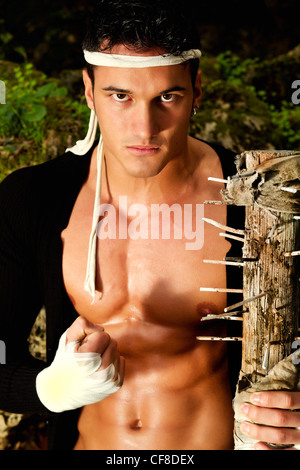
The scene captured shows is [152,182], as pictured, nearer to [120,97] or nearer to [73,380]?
[120,97]

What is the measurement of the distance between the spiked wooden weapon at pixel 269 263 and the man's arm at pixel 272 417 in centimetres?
3

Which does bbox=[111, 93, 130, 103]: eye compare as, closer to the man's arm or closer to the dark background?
the man's arm

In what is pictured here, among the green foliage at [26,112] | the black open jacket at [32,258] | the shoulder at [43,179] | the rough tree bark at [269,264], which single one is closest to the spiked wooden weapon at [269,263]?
the rough tree bark at [269,264]

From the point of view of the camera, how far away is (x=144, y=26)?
187 cm

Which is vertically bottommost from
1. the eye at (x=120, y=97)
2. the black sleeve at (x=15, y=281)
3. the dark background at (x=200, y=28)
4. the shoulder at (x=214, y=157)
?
the black sleeve at (x=15, y=281)

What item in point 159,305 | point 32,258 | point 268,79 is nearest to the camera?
point 159,305

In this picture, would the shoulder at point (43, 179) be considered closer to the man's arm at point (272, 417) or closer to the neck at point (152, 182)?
the neck at point (152, 182)

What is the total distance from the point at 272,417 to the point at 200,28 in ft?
20.3

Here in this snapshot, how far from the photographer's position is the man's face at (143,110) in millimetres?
1887

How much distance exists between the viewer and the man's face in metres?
1.89

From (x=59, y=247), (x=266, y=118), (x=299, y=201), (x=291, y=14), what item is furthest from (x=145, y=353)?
(x=291, y=14)

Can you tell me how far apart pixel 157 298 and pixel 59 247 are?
0.44 m

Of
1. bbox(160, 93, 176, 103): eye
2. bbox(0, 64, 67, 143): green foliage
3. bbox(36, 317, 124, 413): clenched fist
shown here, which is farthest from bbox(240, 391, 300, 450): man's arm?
bbox(0, 64, 67, 143): green foliage

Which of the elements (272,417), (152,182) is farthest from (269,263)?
(152,182)
